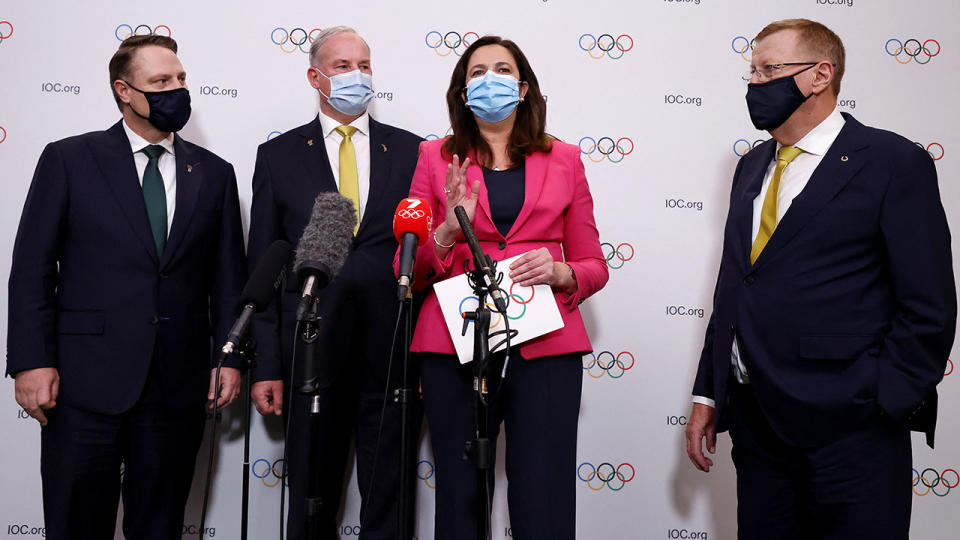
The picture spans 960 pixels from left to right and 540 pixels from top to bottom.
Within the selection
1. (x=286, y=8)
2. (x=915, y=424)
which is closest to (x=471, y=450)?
(x=915, y=424)

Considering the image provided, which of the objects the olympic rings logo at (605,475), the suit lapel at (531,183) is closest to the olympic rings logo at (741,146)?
the suit lapel at (531,183)

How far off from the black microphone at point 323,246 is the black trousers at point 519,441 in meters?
0.60

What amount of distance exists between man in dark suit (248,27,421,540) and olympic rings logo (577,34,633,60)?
106 cm

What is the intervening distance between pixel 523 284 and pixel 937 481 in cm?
253

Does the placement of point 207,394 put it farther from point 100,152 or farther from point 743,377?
point 743,377

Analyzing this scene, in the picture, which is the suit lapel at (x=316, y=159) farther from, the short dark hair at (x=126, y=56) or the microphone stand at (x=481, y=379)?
the microphone stand at (x=481, y=379)

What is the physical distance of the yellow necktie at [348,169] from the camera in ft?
10.0

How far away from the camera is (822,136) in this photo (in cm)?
245

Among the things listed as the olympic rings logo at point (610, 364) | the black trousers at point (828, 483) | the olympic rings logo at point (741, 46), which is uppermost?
the olympic rings logo at point (741, 46)

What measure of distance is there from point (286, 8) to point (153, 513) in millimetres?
2266

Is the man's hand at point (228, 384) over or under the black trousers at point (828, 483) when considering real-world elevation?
over

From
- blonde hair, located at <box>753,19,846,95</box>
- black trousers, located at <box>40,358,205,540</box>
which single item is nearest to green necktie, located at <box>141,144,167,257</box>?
black trousers, located at <box>40,358,205,540</box>

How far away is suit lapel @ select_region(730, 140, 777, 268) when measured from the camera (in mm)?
2463

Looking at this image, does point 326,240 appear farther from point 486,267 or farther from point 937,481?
point 937,481
